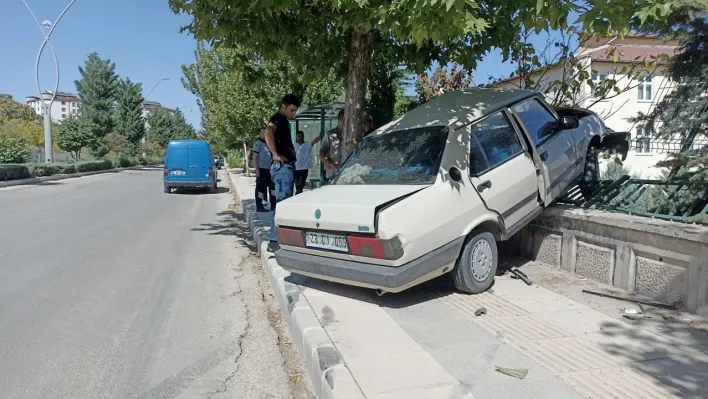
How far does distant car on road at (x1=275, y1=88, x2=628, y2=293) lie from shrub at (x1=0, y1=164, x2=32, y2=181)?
2369 cm

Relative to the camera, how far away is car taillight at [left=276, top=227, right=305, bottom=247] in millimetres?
5177

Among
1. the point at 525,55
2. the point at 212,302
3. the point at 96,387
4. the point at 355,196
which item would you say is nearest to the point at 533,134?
the point at 355,196

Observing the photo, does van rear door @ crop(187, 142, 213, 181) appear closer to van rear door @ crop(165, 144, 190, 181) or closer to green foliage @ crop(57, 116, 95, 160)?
van rear door @ crop(165, 144, 190, 181)

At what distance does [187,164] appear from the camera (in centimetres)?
1923

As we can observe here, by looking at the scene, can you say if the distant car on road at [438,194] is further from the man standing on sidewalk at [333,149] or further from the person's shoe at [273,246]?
the man standing on sidewalk at [333,149]

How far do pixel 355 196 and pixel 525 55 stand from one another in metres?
5.19

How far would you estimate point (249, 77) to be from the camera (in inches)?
330

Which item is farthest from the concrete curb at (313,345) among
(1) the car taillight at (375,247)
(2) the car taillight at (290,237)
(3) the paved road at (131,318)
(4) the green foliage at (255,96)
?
(4) the green foliage at (255,96)

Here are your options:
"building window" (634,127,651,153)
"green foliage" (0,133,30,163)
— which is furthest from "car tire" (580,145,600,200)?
"green foliage" (0,133,30,163)

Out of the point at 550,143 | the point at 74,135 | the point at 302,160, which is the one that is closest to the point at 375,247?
the point at 550,143

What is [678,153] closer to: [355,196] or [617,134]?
[617,134]

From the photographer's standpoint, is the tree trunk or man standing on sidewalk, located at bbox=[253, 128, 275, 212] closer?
the tree trunk

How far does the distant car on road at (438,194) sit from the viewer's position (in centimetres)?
446

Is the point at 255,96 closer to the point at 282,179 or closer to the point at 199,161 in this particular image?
the point at 199,161
